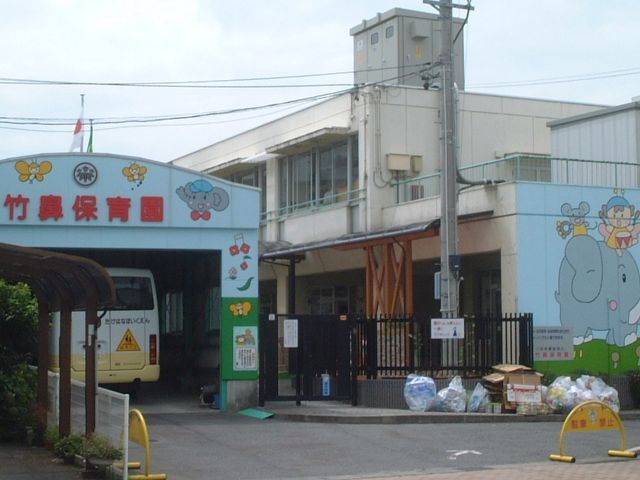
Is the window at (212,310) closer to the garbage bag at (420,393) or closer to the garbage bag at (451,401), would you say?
the garbage bag at (420,393)

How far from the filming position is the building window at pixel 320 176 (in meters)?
29.0

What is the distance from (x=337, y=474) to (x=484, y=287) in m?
15.7

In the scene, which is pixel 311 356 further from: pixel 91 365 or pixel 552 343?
pixel 91 365

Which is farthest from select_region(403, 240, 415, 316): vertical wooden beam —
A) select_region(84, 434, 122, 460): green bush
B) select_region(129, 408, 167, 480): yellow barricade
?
select_region(84, 434, 122, 460): green bush

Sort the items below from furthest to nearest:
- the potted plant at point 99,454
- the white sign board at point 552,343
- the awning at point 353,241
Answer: the awning at point 353,241, the white sign board at point 552,343, the potted plant at point 99,454

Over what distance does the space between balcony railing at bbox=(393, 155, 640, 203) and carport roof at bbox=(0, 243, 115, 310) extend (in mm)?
12370

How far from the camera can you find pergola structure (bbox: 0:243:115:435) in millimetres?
12141

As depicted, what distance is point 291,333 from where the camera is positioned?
20.2m

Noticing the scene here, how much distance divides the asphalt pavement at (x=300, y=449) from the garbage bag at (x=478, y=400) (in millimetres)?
473

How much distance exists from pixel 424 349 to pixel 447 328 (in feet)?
2.61

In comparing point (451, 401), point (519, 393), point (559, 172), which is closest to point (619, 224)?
point (559, 172)

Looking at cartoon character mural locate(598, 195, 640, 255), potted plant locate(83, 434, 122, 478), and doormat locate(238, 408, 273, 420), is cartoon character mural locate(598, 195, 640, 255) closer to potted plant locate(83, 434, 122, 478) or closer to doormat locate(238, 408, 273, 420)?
doormat locate(238, 408, 273, 420)

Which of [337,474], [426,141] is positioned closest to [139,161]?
[337,474]

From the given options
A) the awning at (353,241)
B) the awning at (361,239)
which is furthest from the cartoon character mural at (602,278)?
the awning at (353,241)
